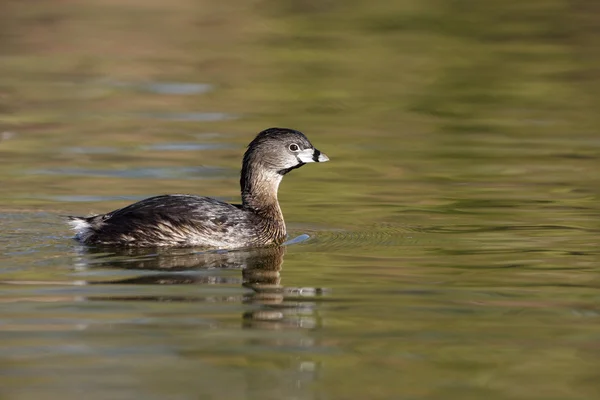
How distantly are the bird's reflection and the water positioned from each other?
39 mm

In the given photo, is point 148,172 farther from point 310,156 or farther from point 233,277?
point 233,277

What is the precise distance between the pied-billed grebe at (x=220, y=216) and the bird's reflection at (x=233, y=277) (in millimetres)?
148

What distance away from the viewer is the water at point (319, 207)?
28.3 ft

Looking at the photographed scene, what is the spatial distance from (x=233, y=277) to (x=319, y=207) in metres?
3.23

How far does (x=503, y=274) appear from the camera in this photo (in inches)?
443

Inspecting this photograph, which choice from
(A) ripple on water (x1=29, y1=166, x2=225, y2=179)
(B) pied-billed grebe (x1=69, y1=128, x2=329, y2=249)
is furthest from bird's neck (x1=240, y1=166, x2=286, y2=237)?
(A) ripple on water (x1=29, y1=166, x2=225, y2=179)

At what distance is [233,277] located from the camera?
11.2 meters

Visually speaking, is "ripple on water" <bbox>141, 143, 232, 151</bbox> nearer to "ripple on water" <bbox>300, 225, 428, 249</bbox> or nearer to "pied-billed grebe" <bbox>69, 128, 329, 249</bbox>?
"pied-billed grebe" <bbox>69, 128, 329, 249</bbox>

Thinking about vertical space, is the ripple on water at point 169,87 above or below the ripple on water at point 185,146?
above

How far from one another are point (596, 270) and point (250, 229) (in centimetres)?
310

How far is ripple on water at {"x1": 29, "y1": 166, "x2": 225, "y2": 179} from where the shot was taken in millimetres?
15672

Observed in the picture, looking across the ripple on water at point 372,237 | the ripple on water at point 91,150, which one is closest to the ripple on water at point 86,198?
the ripple on water at point 372,237

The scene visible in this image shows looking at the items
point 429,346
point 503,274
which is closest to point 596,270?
point 503,274

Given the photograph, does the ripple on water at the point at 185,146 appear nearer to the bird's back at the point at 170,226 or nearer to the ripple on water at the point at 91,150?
the ripple on water at the point at 91,150
